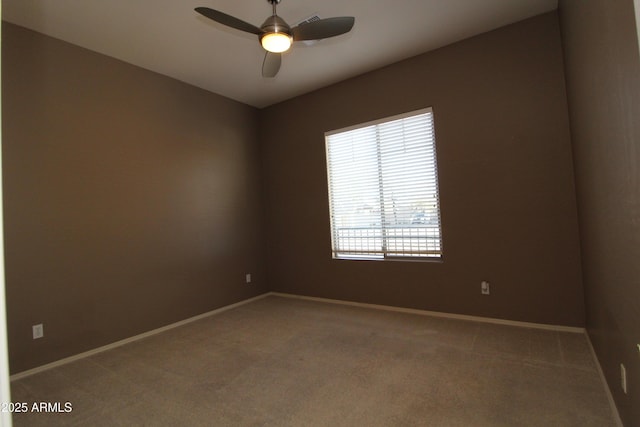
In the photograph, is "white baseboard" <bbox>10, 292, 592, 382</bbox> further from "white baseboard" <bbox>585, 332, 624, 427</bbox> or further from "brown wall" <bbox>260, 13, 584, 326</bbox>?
"white baseboard" <bbox>585, 332, 624, 427</bbox>

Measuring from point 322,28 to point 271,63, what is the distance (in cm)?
70

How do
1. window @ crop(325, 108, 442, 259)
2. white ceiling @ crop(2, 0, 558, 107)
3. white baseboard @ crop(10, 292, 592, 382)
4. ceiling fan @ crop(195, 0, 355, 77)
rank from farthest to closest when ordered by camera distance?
1. window @ crop(325, 108, 442, 259)
2. white baseboard @ crop(10, 292, 592, 382)
3. white ceiling @ crop(2, 0, 558, 107)
4. ceiling fan @ crop(195, 0, 355, 77)

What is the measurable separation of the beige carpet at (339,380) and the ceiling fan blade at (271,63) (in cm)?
252

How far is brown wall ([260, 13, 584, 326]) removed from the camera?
309cm

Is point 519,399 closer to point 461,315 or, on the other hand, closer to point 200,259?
point 461,315

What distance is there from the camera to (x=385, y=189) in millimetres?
4086

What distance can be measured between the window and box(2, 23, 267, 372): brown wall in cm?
151

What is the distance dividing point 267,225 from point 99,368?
2.81 m

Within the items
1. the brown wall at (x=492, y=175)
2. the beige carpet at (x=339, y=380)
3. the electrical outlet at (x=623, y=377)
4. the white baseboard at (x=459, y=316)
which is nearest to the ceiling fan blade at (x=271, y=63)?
the brown wall at (x=492, y=175)

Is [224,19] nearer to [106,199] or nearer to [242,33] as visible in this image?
[242,33]

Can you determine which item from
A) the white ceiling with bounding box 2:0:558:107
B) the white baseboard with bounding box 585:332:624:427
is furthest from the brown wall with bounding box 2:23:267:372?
the white baseboard with bounding box 585:332:624:427

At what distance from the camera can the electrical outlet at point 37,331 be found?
2.87 m

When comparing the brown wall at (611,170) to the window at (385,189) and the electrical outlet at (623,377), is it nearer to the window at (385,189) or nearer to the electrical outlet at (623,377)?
the electrical outlet at (623,377)

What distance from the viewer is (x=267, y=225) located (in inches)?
205
